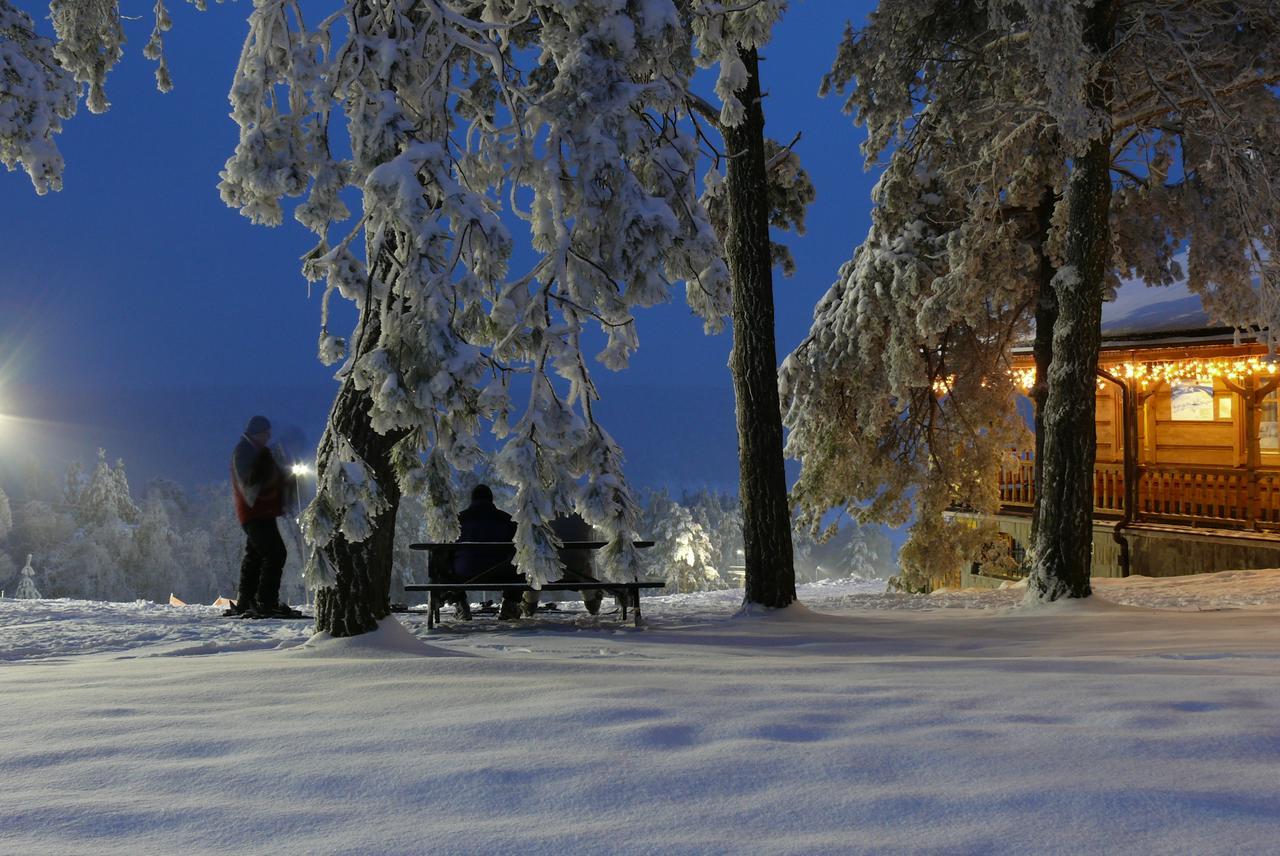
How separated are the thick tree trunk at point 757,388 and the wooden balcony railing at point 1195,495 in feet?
29.2

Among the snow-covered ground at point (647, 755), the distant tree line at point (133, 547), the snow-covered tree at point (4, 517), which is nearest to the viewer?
the snow-covered ground at point (647, 755)

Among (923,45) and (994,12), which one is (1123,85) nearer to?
(994,12)

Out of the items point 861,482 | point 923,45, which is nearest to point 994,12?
point 923,45

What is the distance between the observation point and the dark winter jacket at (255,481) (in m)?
10.1

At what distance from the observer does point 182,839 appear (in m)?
2.60

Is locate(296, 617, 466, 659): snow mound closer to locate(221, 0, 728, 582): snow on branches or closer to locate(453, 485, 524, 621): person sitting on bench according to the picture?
locate(221, 0, 728, 582): snow on branches

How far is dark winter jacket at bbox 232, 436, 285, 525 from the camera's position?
10.1m

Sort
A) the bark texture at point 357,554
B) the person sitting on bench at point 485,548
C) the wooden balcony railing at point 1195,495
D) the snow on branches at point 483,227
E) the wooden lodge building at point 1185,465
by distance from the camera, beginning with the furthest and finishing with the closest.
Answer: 1. the wooden lodge building at point 1185,465
2. the wooden balcony railing at point 1195,495
3. the person sitting on bench at point 485,548
4. the bark texture at point 357,554
5. the snow on branches at point 483,227

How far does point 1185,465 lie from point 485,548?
14747 mm

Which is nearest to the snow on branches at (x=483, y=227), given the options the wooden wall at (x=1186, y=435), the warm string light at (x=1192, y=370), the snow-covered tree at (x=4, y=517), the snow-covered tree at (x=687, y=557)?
the warm string light at (x=1192, y=370)

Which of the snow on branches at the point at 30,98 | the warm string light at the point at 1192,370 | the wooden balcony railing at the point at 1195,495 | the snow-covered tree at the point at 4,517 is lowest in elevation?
the snow-covered tree at the point at 4,517

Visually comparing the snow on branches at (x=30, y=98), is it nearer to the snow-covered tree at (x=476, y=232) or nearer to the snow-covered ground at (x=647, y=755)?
the snow-covered tree at (x=476, y=232)

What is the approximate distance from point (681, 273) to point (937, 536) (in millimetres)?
12093

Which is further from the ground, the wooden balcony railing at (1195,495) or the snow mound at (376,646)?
the wooden balcony railing at (1195,495)
